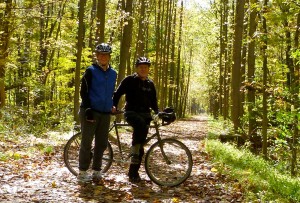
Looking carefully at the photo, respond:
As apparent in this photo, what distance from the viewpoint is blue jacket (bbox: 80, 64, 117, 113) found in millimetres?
6973

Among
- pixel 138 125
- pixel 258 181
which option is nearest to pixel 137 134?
pixel 138 125

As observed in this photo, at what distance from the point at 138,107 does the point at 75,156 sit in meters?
1.74

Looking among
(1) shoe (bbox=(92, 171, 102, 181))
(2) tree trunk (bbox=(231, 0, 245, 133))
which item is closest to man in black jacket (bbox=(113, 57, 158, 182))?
(1) shoe (bbox=(92, 171, 102, 181))

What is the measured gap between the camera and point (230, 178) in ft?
25.9

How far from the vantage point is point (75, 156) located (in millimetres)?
Answer: 7840

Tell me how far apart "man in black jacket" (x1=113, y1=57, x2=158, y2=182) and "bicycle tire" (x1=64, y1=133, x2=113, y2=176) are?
0.53 m

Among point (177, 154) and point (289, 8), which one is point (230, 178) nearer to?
point (177, 154)

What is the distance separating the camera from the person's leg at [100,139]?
23.7 ft

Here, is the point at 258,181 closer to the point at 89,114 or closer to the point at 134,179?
the point at 134,179

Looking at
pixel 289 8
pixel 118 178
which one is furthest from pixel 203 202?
pixel 289 8

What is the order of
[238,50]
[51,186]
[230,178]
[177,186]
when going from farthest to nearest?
1. [238,50]
2. [230,178]
3. [177,186]
4. [51,186]

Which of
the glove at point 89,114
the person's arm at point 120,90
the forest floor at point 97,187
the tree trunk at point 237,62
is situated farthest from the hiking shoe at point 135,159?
the tree trunk at point 237,62

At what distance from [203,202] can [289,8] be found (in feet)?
21.2

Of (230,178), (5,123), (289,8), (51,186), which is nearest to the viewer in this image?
(51,186)
